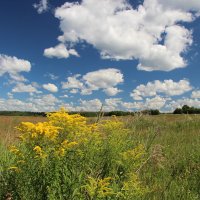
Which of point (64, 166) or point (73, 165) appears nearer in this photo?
point (64, 166)

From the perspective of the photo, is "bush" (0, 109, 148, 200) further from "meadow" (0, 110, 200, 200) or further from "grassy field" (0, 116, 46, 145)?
"grassy field" (0, 116, 46, 145)

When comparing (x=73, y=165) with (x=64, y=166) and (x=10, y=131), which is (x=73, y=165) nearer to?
(x=64, y=166)

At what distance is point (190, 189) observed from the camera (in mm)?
6469

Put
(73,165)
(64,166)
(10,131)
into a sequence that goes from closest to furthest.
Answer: (64,166), (73,165), (10,131)

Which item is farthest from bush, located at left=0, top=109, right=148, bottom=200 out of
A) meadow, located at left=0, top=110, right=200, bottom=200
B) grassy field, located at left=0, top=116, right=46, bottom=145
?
grassy field, located at left=0, top=116, right=46, bottom=145

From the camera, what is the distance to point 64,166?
430 cm

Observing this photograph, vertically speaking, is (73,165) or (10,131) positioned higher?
(10,131)

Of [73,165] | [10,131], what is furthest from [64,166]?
[10,131]

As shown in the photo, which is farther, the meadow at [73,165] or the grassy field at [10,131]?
the grassy field at [10,131]

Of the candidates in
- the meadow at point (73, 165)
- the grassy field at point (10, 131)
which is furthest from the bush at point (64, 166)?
the grassy field at point (10, 131)

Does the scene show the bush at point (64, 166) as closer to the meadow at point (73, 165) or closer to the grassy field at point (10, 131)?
the meadow at point (73, 165)

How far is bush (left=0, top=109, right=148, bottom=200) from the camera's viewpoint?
13.4ft

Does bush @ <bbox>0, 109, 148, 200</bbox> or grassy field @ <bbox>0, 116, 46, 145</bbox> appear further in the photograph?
grassy field @ <bbox>0, 116, 46, 145</bbox>

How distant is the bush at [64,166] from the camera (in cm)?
410
